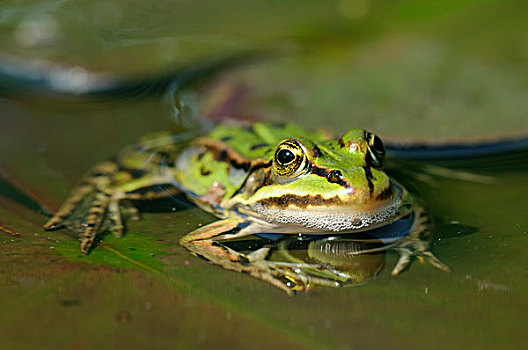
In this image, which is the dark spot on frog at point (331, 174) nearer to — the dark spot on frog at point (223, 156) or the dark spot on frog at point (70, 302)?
the dark spot on frog at point (223, 156)

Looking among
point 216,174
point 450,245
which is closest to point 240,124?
point 216,174

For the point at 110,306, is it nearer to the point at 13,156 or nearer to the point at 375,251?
Result: the point at 375,251

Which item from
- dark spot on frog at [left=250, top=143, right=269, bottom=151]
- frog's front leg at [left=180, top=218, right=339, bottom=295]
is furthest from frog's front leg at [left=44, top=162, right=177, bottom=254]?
dark spot on frog at [left=250, top=143, right=269, bottom=151]

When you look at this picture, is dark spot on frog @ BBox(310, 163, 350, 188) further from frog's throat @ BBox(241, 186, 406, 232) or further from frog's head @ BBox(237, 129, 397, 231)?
frog's throat @ BBox(241, 186, 406, 232)

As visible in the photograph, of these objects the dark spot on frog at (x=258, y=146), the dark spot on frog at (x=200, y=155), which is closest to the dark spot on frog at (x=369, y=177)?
the dark spot on frog at (x=258, y=146)

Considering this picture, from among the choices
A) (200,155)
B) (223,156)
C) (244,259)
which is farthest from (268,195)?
(200,155)
